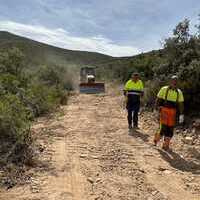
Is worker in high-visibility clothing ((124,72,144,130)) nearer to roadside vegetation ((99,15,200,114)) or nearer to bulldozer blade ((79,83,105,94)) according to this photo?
roadside vegetation ((99,15,200,114))

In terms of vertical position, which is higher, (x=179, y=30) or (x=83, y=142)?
(x=179, y=30)

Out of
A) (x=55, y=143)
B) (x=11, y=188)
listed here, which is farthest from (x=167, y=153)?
(x=11, y=188)

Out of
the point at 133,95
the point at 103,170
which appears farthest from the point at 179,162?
the point at 133,95

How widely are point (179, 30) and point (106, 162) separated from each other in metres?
10.2

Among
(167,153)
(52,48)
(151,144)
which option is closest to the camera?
(167,153)

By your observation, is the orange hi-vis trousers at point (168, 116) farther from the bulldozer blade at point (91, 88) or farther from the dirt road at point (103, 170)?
the bulldozer blade at point (91, 88)

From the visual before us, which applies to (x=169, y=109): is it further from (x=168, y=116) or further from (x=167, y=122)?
(x=167, y=122)

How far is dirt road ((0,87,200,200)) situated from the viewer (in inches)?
301

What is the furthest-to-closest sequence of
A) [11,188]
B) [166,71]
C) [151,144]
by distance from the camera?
1. [166,71]
2. [151,144]
3. [11,188]

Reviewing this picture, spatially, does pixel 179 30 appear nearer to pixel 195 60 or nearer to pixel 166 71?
pixel 166 71

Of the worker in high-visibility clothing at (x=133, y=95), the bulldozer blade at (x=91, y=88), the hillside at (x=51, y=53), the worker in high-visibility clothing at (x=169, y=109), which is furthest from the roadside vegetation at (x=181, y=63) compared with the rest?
the hillside at (x=51, y=53)

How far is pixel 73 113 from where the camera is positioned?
1858 centimetres

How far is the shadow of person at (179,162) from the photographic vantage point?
982 centimetres

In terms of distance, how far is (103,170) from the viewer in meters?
9.06
